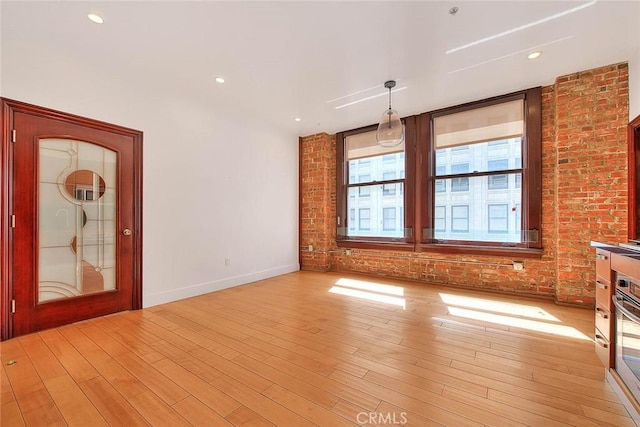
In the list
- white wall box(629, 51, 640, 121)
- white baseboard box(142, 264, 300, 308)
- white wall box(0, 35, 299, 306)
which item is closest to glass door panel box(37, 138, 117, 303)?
white wall box(0, 35, 299, 306)

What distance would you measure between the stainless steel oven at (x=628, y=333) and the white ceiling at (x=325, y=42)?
7.61ft

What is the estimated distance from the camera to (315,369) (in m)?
2.05

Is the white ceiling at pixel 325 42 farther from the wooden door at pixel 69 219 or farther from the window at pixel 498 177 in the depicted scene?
the window at pixel 498 177

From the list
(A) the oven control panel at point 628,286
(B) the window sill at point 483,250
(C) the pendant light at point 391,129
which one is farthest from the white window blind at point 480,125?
(A) the oven control panel at point 628,286

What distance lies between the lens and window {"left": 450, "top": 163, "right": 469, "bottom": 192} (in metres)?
4.38

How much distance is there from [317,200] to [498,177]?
10.9 ft

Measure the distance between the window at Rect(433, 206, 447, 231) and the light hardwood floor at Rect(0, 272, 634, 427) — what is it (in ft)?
5.09

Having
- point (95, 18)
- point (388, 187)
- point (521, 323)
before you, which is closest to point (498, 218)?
point (521, 323)

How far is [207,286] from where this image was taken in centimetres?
417

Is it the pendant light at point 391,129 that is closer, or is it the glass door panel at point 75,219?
the glass door panel at point 75,219

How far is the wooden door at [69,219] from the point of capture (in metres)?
2.61

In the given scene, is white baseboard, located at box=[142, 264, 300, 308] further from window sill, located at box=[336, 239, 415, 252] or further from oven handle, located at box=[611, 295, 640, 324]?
oven handle, located at box=[611, 295, 640, 324]

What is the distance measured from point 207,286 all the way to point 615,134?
5769mm

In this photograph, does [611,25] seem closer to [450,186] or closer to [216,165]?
[450,186]
